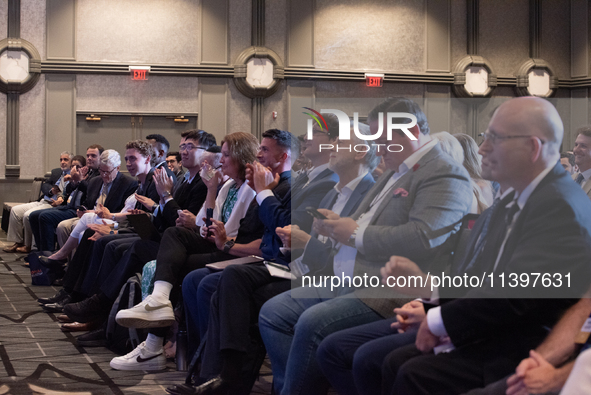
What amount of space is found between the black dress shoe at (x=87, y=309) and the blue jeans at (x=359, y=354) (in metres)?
2.35

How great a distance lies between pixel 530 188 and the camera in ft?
4.94

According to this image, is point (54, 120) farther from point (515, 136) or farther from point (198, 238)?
point (515, 136)

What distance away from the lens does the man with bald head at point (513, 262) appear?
1464 mm

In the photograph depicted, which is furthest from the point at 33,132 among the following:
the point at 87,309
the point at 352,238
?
the point at 352,238

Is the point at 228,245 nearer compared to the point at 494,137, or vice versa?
the point at 494,137

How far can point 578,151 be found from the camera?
62.7 inches

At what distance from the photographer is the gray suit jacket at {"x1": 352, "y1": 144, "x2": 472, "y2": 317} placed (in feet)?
5.74

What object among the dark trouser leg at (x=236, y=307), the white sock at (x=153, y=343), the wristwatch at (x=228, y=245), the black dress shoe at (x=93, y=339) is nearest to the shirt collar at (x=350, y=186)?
the dark trouser leg at (x=236, y=307)

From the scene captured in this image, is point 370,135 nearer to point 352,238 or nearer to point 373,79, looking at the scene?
point 352,238

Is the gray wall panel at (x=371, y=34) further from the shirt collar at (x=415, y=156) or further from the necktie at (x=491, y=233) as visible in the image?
the necktie at (x=491, y=233)

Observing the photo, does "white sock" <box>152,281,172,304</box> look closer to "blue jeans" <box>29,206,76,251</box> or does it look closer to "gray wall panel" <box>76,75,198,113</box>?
"blue jeans" <box>29,206,76,251</box>

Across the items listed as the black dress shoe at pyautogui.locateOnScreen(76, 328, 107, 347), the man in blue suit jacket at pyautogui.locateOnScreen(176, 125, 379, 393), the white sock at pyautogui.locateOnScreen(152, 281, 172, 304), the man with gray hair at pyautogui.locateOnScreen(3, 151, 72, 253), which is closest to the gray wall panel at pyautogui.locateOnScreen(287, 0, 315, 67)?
the man with gray hair at pyautogui.locateOnScreen(3, 151, 72, 253)

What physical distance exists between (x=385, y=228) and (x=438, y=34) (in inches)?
388

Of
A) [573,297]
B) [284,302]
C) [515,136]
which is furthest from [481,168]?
[284,302]
